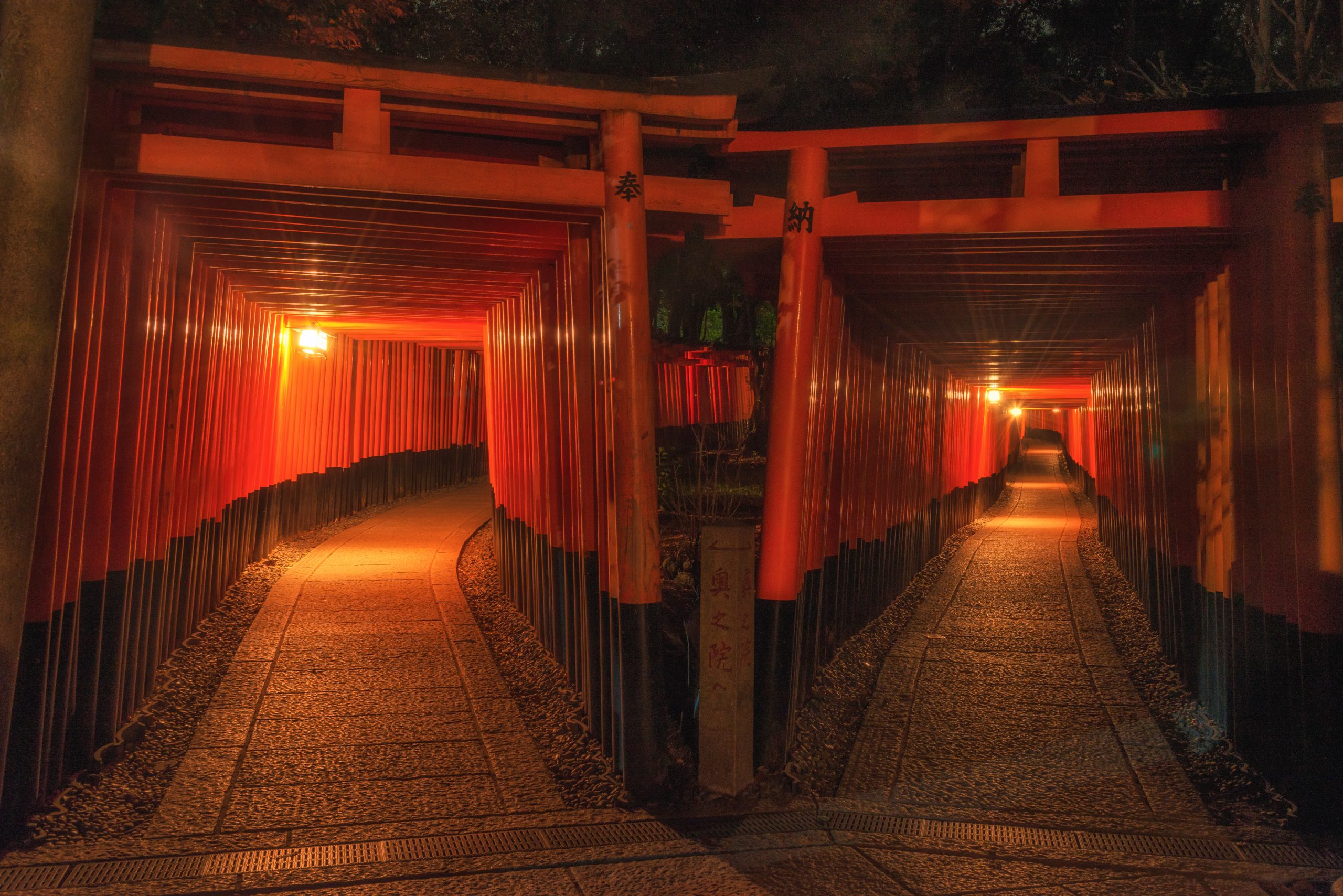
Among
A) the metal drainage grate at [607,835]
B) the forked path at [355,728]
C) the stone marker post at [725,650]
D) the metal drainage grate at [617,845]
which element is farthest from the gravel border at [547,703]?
the stone marker post at [725,650]

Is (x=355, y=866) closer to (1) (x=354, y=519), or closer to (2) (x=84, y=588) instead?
(2) (x=84, y=588)

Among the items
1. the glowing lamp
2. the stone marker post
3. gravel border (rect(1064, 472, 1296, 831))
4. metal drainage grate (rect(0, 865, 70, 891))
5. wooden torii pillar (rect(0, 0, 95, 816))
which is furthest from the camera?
the glowing lamp

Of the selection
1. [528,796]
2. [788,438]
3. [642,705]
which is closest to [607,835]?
[528,796]

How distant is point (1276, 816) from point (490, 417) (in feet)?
27.8

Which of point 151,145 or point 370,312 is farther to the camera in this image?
point 370,312

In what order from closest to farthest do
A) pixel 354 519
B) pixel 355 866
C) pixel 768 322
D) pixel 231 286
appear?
pixel 355 866 < pixel 231 286 < pixel 768 322 < pixel 354 519

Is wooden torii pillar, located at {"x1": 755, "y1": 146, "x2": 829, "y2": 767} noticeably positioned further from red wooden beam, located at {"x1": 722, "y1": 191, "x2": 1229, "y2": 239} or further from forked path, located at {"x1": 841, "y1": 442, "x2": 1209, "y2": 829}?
forked path, located at {"x1": 841, "y1": 442, "x2": 1209, "y2": 829}

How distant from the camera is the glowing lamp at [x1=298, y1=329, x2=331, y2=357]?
12.1 meters

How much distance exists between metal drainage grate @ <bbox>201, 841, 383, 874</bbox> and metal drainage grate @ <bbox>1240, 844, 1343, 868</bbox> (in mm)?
4059

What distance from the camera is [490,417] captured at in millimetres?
11500

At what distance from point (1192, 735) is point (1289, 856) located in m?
1.88

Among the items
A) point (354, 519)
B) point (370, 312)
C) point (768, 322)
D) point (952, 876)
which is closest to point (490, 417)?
point (370, 312)

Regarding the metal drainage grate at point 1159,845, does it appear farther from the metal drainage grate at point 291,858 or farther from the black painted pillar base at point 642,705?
the metal drainage grate at point 291,858

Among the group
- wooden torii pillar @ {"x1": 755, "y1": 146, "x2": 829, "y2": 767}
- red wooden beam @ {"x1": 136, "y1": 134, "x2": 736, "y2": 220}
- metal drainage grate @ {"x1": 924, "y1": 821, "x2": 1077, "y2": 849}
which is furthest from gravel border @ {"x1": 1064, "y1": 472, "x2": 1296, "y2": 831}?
red wooden beam @ {"x1": 136, "y1": 134, "x2": 736, "y2": 220}
